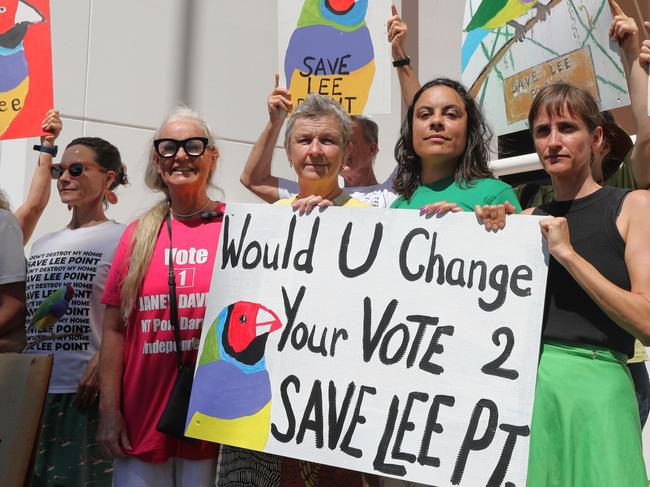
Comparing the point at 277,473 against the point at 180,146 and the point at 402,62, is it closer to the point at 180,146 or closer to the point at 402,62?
the point at 180,146

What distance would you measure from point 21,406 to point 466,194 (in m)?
1.63

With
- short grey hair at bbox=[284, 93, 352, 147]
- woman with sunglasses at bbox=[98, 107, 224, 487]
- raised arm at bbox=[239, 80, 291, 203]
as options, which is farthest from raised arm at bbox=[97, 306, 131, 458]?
raised arm at bbox=[239, 80, 291, 203]

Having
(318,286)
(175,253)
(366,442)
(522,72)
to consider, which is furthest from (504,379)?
(522,72)

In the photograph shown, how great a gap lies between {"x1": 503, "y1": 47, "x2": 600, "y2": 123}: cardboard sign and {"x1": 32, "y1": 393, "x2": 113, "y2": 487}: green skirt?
7.07 ft

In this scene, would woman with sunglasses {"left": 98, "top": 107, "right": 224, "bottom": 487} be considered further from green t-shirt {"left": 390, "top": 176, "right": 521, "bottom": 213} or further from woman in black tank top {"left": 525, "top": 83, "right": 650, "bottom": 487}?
woman in black tank top {"left": 525, "top": 83, "right": 650, "bottom": 487}

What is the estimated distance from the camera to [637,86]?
2.58 metres

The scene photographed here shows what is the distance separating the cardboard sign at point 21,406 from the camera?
98.7 inches

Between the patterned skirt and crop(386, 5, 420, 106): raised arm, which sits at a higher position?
crop(386, 5, 420, 106): raised arm

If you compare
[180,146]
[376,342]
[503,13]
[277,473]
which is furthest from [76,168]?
[503,13]

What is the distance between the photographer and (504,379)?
2082 millimetres

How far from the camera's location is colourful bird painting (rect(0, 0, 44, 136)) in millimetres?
3766

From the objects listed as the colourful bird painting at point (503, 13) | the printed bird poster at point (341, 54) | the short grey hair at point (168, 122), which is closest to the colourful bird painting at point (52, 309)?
the short grey hair at point (168, 122)

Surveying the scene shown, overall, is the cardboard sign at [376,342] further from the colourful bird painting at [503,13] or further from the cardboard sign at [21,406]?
the colourful bird painting at [503,13]

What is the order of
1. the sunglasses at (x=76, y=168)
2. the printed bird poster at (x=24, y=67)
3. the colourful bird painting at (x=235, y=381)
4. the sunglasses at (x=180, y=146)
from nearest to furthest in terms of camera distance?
the colourful bird painting at (x=235, y=381) < the sunglasses at (x=180, y=146) < the sunglasses at (x=76, y=168) < the printed bird poster at (x=24, y=67)
